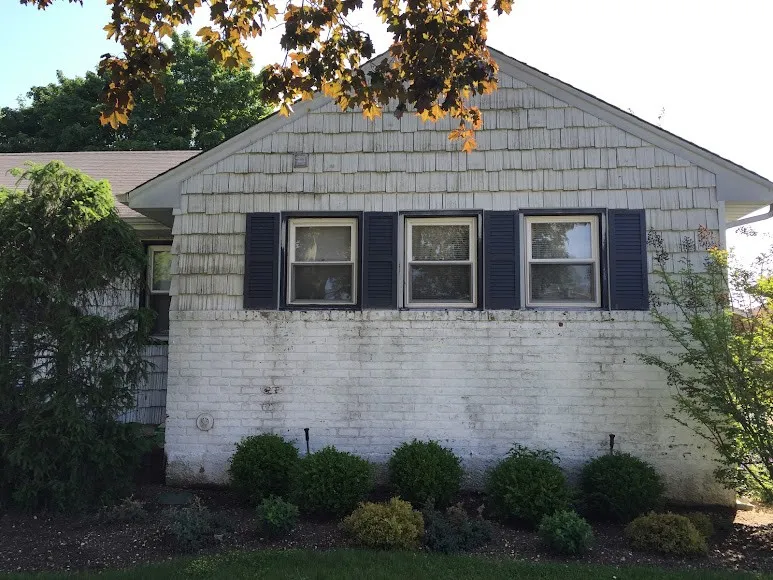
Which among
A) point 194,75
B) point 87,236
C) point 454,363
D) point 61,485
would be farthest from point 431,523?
point 194,75

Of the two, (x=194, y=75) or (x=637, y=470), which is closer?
(x=637, y=470)

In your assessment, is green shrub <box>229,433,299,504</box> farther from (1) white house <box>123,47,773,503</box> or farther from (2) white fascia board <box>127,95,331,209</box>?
(2) white fascia board <box>127,95,331,209</box>

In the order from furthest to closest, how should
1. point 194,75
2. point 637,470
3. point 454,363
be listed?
point 194,75
point 454,363
point 637,470

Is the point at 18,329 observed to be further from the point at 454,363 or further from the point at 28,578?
the point at 454,363

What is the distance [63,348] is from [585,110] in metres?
6.10

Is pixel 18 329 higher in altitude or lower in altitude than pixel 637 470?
higher

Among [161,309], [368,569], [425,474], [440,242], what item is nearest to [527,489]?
[425,474]

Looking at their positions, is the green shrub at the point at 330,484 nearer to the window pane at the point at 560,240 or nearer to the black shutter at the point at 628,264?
the window pane at the point at 560,240

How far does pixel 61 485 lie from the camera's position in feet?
18.4

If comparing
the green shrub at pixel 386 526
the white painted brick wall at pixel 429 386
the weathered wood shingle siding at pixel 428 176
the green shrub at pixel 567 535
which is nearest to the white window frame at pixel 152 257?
the weathered wood shingle siding at pixel 428 176

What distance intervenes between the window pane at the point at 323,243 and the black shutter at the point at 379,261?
30cm

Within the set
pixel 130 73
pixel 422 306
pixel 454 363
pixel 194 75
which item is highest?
pixel 194 75

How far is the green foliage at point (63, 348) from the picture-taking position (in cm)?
Result: 572

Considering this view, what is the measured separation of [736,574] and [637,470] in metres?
1.32
